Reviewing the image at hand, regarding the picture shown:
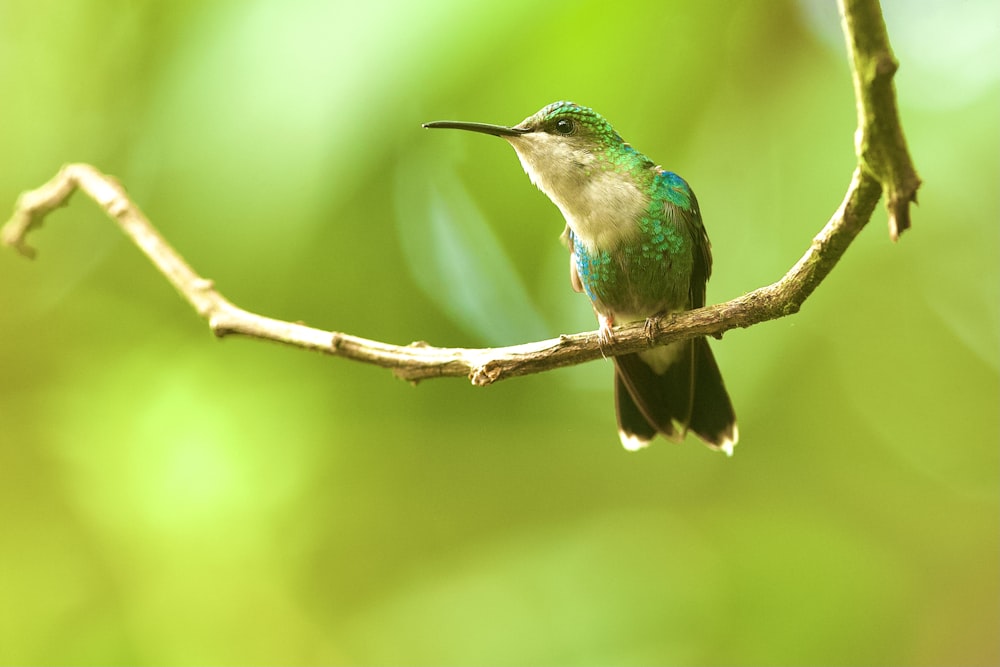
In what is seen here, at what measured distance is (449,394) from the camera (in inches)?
136

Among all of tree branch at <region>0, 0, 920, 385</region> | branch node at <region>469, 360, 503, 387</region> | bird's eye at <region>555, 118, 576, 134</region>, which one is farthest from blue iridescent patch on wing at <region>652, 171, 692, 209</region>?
branch node at <region>469, 360, 503, 387</region>

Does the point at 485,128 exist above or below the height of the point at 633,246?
above

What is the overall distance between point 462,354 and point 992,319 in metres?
2.48

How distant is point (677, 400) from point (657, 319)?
643 millimetres

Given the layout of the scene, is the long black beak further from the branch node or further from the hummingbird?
the branch node

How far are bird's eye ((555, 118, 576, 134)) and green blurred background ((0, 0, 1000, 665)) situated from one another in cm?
83

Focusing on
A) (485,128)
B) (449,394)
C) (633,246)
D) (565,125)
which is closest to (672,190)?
(633,246)

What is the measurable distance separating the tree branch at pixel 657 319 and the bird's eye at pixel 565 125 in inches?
21.2

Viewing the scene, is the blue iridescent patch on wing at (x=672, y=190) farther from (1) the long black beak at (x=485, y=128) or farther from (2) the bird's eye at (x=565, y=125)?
(1) the long black beak at (x=485, y=128)

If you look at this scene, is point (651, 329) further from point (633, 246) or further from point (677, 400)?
point (677, 400)

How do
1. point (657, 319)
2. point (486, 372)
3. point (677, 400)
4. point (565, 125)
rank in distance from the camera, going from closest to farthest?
point (486, 372) < point (657, 319) < point (565, 125) < point (677, 400)

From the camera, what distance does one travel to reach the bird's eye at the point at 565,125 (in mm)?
1988

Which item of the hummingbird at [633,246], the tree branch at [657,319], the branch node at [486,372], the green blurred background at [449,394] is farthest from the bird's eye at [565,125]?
the green blurred background at [449,394]

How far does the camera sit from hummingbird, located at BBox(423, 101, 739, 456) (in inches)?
77.4
